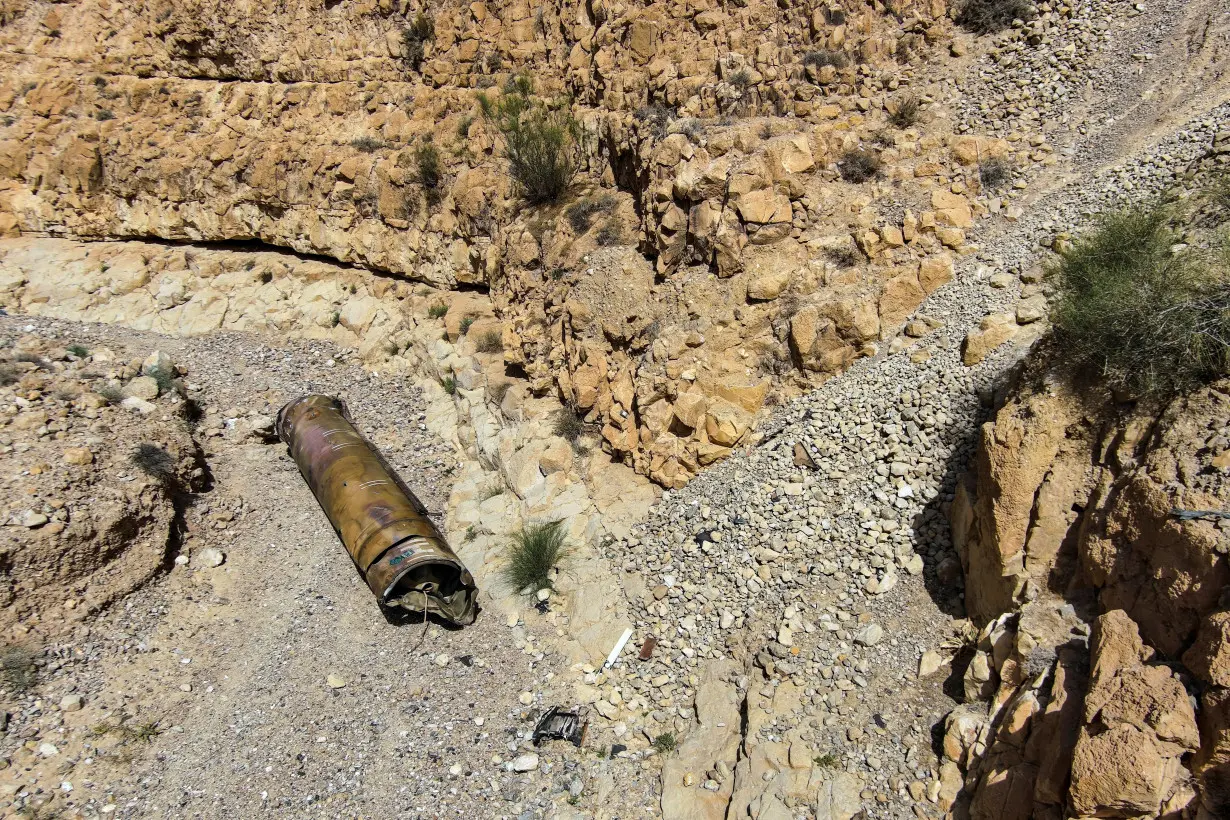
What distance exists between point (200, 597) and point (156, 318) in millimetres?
6985

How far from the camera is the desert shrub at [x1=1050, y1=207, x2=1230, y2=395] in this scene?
441 cm

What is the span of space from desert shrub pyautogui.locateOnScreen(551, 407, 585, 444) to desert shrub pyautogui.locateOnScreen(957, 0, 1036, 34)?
7.11 metres

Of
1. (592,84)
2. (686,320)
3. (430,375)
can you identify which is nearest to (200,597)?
(430,375)

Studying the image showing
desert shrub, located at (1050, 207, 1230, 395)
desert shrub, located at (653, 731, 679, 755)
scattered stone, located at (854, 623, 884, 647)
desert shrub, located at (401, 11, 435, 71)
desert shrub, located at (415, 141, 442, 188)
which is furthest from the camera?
desert shrub, located at (401, 11, 435, 71)

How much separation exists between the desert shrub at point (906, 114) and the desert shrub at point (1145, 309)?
11.5 ft

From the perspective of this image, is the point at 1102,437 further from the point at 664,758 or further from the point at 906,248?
the point at 664,758

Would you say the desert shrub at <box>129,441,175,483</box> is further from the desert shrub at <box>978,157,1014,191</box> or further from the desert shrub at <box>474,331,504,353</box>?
the desert shrub at <box>978,157,1014,191</box>

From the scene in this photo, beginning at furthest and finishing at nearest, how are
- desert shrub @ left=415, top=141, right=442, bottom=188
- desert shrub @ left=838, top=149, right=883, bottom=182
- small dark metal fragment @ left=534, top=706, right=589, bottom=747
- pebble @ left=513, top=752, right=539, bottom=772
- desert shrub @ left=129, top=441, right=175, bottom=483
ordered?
desert shrub @ left=415, top=141, right=442, bottom=188 < desert shrub @ left=129, top=441, right=175, bottom=483 < desert shrub @ left=838, top=149, right=883, bottom=182 < small dark metal fragment @ left=534, top=706, right=589, bottom=747 < pebble @ left=513, top=752, right=539, bottom=772

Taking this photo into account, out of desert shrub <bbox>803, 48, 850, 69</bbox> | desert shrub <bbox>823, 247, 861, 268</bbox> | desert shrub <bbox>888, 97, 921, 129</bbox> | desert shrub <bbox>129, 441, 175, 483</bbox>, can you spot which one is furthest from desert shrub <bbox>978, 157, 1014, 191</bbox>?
desert shrub <bbox>129, 441, 175, 483</bbox>

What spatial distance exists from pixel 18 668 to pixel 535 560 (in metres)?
5.33

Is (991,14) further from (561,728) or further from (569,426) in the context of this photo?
(561,728)

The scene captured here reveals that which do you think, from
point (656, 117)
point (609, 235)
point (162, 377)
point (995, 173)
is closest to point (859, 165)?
point (995, 173)

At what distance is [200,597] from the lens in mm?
8438

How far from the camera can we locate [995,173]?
8.03 meters
